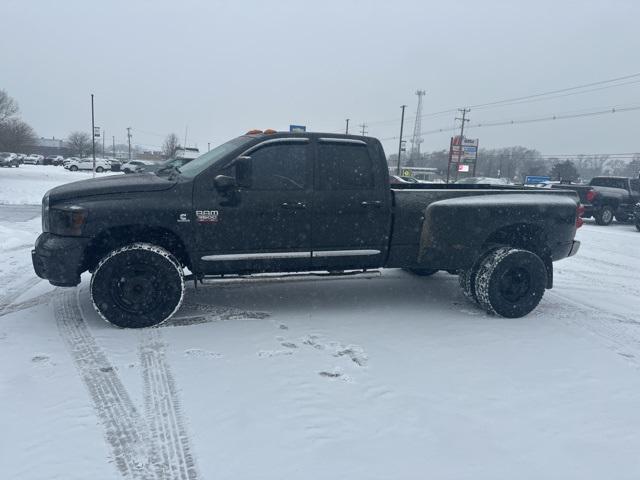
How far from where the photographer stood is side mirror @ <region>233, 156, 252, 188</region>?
15.0ft

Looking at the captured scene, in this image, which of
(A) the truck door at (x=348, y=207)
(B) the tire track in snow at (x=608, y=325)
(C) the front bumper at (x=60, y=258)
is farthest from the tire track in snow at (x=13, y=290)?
(B) the tire track in snow at (x=608, y=325)

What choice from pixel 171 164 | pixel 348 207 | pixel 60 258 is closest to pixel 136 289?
pixel 60 258

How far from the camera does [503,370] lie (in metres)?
4.02

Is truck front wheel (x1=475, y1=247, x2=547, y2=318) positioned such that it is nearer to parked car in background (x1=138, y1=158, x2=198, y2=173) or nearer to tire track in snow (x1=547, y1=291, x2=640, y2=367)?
tire track in snow (x1=547, y1=291, x2=640, y2=367)

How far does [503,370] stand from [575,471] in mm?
1290

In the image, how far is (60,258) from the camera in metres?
→ 4.45

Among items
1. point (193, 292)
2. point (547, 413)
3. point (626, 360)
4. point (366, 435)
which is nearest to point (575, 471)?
point (547, 413)

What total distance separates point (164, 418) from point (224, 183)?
2.24 meters

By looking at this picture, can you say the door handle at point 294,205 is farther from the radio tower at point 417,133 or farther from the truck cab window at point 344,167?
the radio tower at point 417,133

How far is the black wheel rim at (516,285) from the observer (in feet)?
17.8

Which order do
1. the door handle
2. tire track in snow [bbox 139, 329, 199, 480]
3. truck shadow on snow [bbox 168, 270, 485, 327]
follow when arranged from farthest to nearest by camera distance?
truck shadow on snow [bbox 168, 270, 485, 327] → the door handle → tire track in snow [bbox 139, 329, 199, 480]

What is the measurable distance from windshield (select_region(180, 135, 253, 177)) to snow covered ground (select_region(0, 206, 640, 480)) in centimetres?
117

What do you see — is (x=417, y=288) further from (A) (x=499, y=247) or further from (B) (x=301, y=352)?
(B) (x=301, y=352)

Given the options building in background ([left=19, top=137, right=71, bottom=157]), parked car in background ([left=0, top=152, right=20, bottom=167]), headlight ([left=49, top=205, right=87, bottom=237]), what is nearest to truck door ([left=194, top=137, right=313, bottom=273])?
headlight ([left=49, top=205, right=87, bottom=237])
